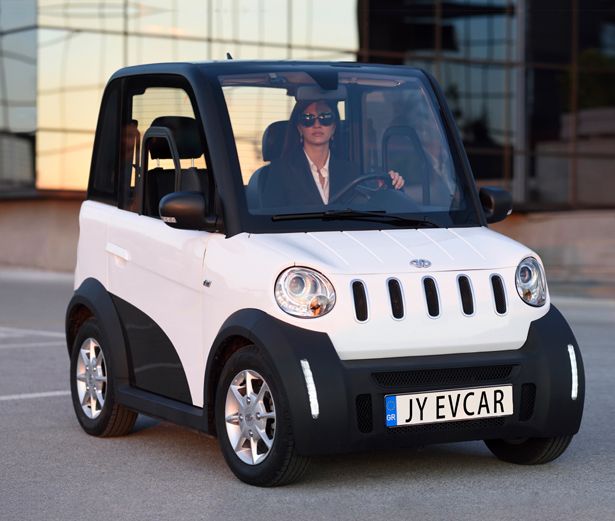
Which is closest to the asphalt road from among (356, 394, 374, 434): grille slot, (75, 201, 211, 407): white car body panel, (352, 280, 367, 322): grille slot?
(356, 394, 374, 434): grille slot

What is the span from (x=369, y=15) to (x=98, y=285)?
2547 cm

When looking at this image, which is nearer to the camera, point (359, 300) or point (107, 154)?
point (359, 300)

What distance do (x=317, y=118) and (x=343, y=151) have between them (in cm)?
20

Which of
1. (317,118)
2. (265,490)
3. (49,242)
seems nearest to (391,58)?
(49,242)

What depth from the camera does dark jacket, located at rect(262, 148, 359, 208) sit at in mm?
7047

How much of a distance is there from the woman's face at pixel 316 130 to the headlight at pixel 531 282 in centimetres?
115

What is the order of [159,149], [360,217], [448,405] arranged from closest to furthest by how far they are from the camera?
[448,405], [360,217], [159,149]

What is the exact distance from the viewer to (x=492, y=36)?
36.2 meters

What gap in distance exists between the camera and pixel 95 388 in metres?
8.16

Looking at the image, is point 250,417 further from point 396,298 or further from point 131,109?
point 131,109

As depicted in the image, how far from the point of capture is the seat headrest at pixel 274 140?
282 inches

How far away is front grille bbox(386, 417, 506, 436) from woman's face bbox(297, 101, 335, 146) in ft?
5.04

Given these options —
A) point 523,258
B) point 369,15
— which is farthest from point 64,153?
point 523,258

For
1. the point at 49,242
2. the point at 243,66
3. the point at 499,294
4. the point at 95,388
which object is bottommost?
the point at 49,242
